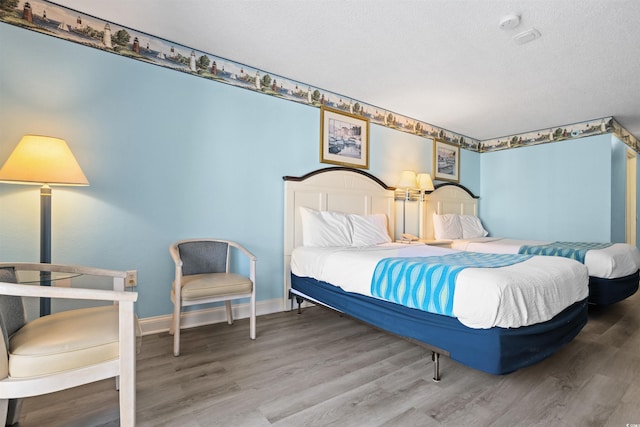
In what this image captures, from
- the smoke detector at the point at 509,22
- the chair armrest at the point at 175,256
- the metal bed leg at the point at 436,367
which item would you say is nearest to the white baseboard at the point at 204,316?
the chair armrest at the point at 175,256

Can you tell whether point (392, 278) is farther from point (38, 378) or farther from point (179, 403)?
point (38, 378)

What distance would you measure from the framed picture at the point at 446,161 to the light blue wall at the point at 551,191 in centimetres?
94

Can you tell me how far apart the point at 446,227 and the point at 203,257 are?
3.66 m

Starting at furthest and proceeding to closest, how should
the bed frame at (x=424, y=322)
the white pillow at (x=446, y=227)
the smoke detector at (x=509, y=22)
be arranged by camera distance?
1. the white pillow at (x=446, y=227)
2. the smoke detector at (x=509, y=22)
3. the bed frame at (x=424, y=322)

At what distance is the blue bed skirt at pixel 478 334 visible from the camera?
1.59m

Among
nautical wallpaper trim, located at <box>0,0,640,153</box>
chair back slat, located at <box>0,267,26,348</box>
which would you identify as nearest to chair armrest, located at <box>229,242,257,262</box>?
chair back slat, located at <box>0,267,26,348</box>

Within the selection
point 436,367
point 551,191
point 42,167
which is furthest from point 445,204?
point 42,167

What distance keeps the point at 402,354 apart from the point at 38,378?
81.3 inches

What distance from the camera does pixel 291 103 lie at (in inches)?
134

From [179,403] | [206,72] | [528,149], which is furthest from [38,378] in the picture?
[528,149]

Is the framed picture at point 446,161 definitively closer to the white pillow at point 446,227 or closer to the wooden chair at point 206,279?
the white pillow at point 446,227

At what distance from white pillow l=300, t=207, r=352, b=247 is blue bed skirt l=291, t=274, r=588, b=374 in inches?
35.7

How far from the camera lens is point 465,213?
5602 millimetres

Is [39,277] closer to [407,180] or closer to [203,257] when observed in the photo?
[203,257]
